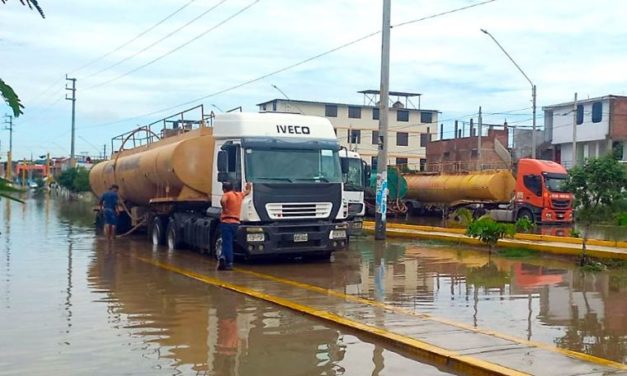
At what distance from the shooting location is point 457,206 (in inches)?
1422

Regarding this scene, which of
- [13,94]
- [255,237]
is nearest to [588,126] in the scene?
[255,237]

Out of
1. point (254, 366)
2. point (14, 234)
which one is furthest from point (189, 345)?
point (14, 234)

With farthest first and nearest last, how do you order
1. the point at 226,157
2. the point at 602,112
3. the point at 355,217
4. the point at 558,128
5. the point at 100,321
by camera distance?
1. the point at 558,128
2. the point at 602,112
3. the point at 355,217
4. the point at 226,157
5. the point at 100,321

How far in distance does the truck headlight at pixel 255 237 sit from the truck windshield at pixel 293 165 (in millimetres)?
1108

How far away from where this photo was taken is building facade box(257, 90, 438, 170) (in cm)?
8994

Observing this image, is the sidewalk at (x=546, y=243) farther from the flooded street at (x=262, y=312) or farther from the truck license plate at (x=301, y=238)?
the truck license plate at (x=301, y=238)

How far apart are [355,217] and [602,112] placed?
3883cm

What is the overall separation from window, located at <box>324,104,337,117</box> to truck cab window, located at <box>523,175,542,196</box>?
60474mm

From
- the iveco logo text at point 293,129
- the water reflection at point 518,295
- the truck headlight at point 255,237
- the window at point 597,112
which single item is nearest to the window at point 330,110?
the window at point 597,112

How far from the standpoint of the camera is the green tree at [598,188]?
48.3 feet

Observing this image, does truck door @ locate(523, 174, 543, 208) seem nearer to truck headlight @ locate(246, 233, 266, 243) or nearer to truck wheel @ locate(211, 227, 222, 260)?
truck wheel @ locate(211, 227, 222, 260)

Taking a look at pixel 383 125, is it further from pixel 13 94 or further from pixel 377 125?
pixel 377 125

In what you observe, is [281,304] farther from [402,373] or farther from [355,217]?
[355,217]

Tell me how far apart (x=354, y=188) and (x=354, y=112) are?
69.0 m
